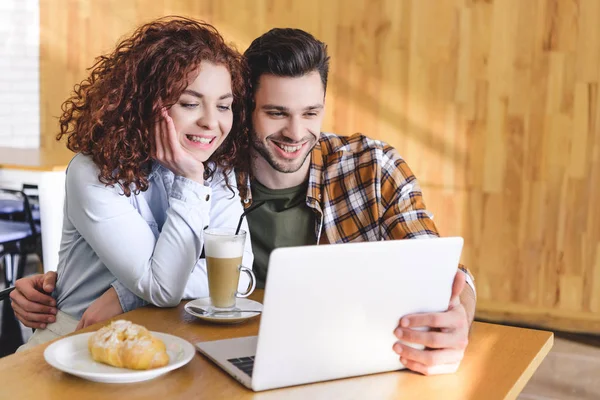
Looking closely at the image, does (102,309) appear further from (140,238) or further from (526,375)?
(526,375)

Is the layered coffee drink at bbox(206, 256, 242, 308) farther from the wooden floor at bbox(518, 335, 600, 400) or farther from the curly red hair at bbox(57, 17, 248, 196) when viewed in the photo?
the wooden floor at bbox(518, 335, 600, 400)

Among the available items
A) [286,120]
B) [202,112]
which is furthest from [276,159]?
[202,112]

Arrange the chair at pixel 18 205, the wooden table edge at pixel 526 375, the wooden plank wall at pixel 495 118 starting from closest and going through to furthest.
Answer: the wooden table edge at pixel 526 375, the chair at pixel 18 205, the wooden plank wall at pixel 495 118

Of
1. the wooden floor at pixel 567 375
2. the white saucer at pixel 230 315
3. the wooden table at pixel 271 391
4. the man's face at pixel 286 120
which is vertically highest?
the man's face at pixel 286 120

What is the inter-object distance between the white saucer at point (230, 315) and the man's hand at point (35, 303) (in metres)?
0.38

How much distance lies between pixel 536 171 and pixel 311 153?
6.67ft

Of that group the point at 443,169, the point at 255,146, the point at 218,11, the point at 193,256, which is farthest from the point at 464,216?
the point at 193,256

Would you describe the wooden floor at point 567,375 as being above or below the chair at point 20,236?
below

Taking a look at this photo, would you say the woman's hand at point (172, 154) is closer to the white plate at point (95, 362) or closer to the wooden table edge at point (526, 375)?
the white plate at point (95, 362)

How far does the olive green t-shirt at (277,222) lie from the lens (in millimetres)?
2094

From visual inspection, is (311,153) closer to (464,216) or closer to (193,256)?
(193,256)

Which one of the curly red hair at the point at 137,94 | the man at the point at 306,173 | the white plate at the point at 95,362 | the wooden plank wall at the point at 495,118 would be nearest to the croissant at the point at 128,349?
the white plate at the point at 95,362

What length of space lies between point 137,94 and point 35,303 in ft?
1.70

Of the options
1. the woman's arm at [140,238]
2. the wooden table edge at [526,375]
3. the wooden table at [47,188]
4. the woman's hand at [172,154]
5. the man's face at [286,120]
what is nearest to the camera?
the wooden table edge at [526,375]
